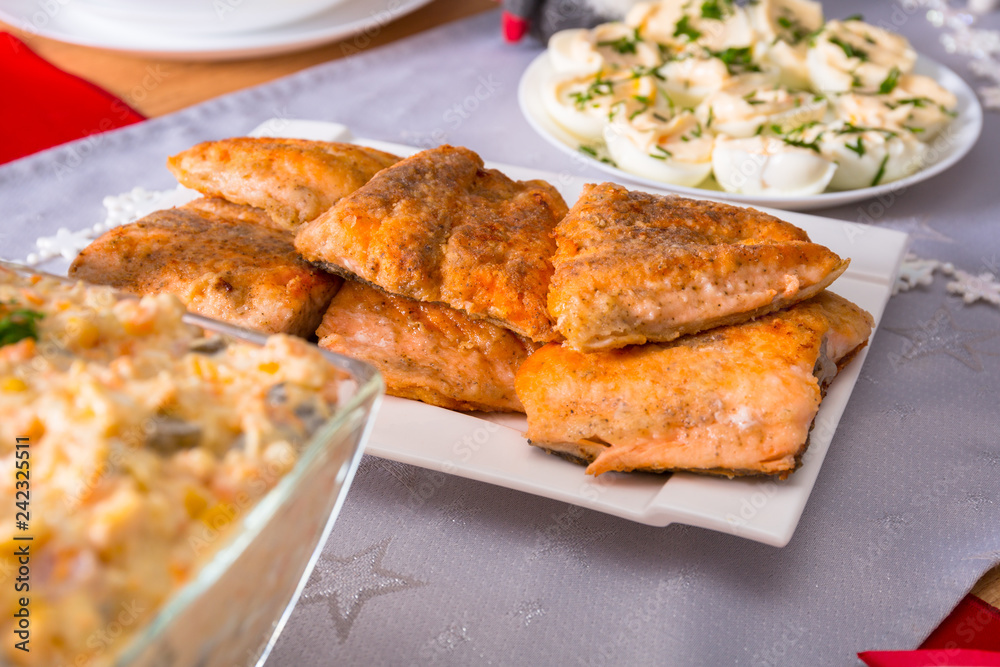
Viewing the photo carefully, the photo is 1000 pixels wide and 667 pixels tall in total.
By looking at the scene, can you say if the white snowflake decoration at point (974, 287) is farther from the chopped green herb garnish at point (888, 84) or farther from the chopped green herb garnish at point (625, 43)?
the chopped green herb garnish at point (625, 43)

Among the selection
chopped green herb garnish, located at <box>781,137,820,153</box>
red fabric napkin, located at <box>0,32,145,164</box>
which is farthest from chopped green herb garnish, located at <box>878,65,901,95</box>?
red fabric napkin, located at <box>0,32,145,164</box>

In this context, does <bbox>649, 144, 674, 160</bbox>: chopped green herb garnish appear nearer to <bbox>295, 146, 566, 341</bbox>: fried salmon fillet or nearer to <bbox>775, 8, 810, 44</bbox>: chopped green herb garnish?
<bbox>295, 146, 566, 341</bbox>: fried salmon fillet

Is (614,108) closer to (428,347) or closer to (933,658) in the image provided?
(428,347)

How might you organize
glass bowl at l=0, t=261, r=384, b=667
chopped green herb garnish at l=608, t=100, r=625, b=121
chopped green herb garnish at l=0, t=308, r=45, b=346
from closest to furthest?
glass bowl at l=0, t=261, r=384, b=667, chopped green herb garnish at l=0, t=308, r=45, b=346, chopped green herb garnish at l=608, t=100, r=625, b=121

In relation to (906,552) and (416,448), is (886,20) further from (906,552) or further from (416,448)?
(416,448)

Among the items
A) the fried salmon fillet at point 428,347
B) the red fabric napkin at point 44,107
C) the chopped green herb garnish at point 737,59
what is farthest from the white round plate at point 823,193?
the red fabric napkin at point 44,107

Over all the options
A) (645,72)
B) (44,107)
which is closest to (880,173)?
(645,72)
